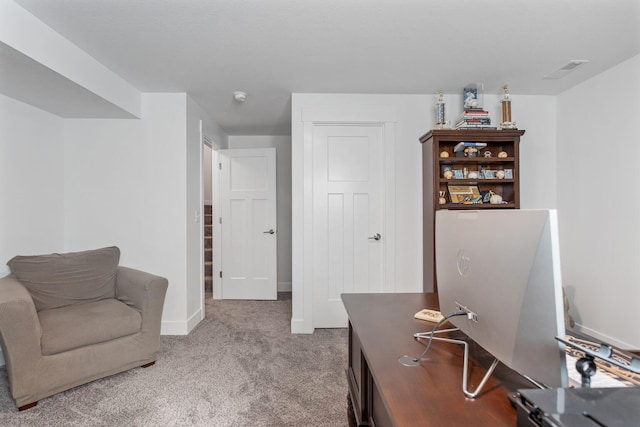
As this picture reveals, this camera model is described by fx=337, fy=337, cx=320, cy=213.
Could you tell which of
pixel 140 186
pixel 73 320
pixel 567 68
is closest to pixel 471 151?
pixel 567 68

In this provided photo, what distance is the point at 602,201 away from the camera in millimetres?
2848

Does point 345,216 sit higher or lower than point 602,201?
lower

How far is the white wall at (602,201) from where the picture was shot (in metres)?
2.61

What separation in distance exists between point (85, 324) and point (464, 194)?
10.5 feet

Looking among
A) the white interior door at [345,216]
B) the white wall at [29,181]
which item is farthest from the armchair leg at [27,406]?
the white interior door at [345,216]

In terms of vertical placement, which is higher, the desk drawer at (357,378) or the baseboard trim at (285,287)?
the desk drawer at (357,378)

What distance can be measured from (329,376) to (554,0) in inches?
105

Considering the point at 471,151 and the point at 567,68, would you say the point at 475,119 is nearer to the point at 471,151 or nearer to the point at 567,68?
the point at 471,151

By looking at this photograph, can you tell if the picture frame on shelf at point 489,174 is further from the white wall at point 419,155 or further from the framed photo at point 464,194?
A: the white wall at point 419,155

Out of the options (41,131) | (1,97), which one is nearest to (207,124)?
(41,131)

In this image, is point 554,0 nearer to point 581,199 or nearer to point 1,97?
point 581,199

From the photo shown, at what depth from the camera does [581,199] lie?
10.0 ft

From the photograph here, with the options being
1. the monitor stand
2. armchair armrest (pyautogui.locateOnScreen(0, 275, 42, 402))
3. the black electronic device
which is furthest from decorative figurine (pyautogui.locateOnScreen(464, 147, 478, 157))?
armchair armrest (pyautogui.locateOnScreen(0, 275, 42, 402))

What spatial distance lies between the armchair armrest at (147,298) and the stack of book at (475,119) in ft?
9.50
